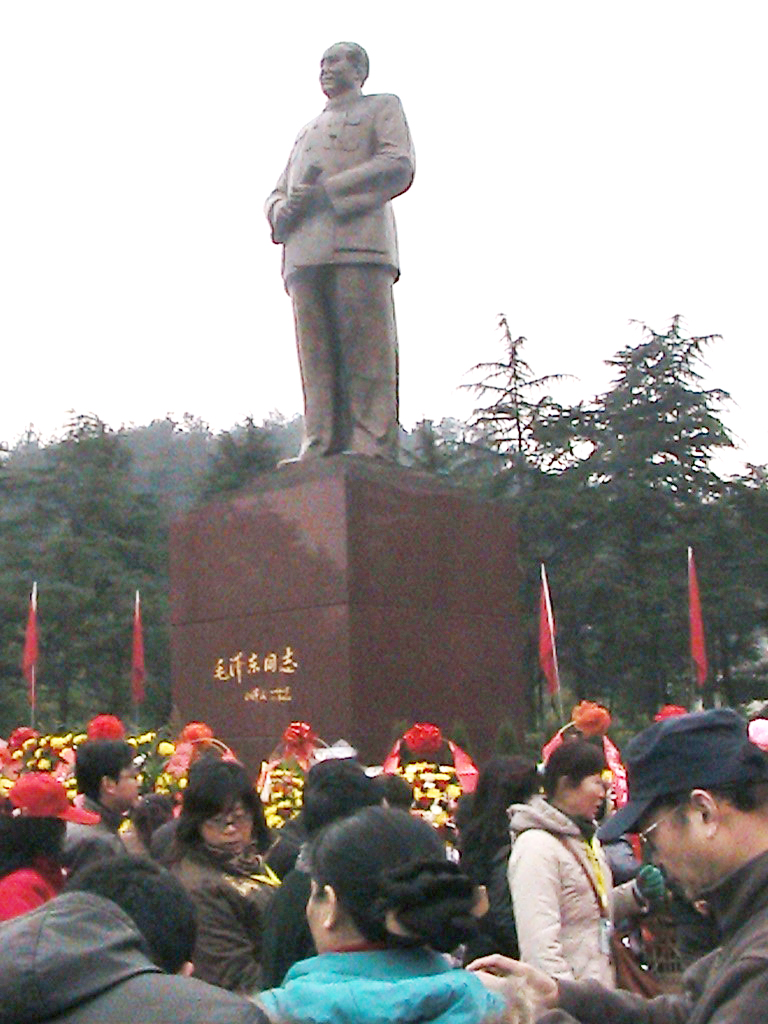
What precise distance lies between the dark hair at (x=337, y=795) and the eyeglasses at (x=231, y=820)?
1.30 ft

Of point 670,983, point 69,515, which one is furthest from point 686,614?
point 670,983

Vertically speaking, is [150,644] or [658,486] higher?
[658,486]

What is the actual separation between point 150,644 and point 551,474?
8998 mm

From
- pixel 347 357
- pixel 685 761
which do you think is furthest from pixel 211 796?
pixel 347 357

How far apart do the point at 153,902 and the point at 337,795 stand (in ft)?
4.47

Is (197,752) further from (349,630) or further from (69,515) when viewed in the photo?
(69,515)

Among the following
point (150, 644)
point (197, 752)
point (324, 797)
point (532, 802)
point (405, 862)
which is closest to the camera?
point (405, 862)

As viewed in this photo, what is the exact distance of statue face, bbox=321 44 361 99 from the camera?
10.4 metres

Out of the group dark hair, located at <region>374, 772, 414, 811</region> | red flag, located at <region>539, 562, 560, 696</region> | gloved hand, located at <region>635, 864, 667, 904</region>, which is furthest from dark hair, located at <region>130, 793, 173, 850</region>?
red flag, located at <region>539, 562, 560, 696</region>

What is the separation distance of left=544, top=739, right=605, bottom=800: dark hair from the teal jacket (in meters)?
2.11

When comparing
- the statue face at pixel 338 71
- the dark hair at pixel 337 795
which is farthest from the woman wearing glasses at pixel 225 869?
the statue face at pixel 338 71

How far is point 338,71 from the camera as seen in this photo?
10398 millimetres

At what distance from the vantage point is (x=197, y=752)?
734 cm

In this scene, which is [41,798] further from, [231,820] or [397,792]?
[397,792]
